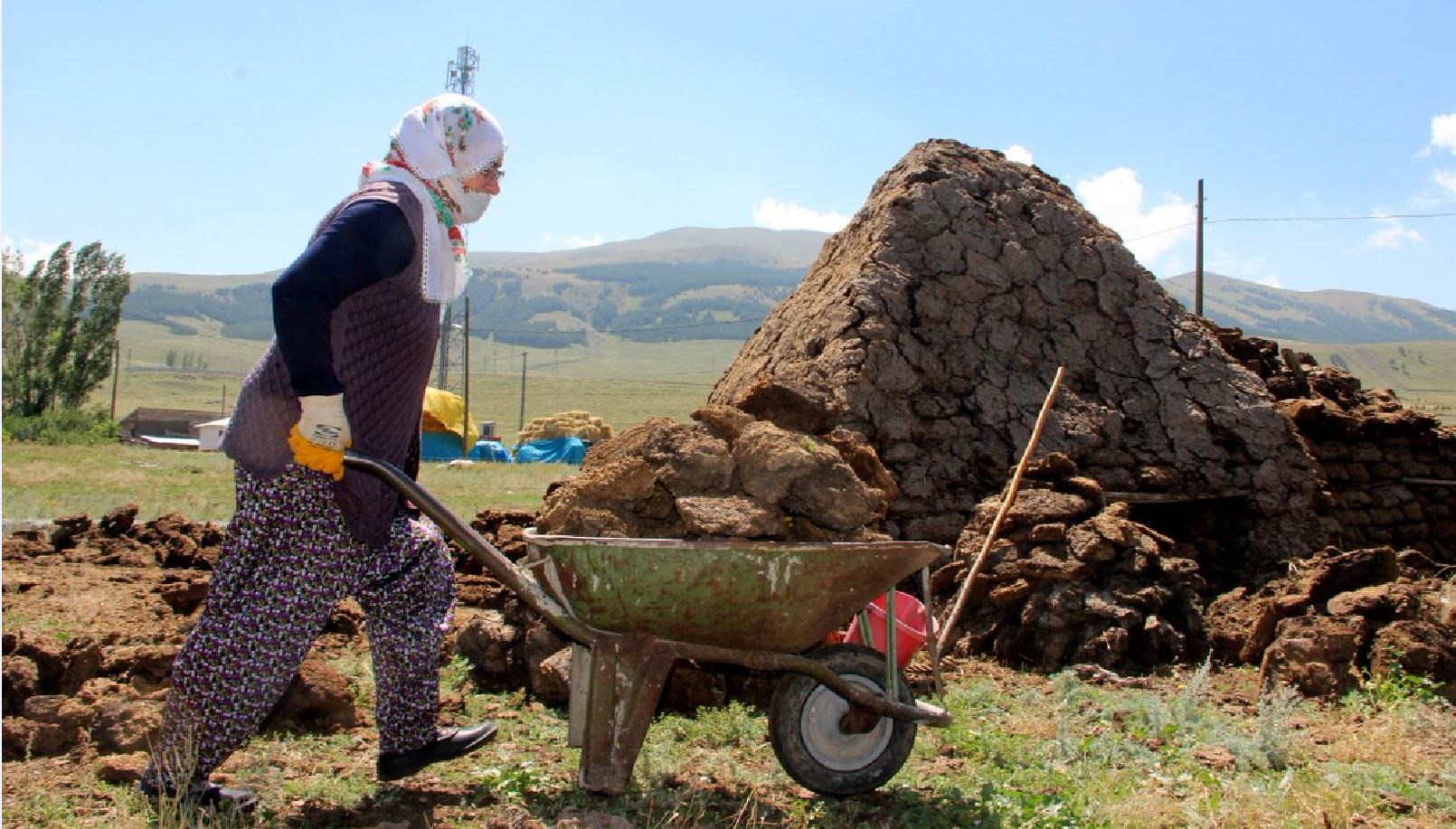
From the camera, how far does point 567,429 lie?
1357 inches

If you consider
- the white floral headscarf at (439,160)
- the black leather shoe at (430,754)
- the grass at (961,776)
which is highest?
the white floral headscarf at (439,160)

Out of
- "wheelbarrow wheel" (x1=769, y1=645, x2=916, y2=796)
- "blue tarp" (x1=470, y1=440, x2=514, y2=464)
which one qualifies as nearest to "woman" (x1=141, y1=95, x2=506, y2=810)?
"wheelbarrow wheel" (x1=769, y1=645, x2=916, y2=796)

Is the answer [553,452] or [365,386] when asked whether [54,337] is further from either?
[365,386]

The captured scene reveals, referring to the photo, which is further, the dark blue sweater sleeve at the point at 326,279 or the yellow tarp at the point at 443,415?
the yellow tarp at the point at 443,415

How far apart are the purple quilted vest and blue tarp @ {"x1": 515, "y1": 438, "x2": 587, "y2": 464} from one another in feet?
83.4

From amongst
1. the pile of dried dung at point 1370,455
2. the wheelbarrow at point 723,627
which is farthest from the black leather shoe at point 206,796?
the pile of dried dung at point 1370,455

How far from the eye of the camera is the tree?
108 ft

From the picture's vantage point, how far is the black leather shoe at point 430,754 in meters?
3.25

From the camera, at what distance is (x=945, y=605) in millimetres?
5965

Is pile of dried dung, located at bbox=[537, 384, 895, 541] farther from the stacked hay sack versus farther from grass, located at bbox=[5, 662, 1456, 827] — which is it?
the stacked hay sack

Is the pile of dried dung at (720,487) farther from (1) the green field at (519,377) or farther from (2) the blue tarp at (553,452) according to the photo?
(1) the green field at (519,377)

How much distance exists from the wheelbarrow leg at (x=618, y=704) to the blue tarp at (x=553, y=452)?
25.5m

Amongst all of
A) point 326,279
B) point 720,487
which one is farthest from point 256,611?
point 720,487

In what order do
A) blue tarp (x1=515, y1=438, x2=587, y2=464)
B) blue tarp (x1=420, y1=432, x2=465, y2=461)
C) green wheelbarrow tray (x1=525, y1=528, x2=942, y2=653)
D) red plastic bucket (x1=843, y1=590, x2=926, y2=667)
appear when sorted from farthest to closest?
blue tarp (x1=515, y1=438, x2=587, y2=464) → blue tarp (x1=420, y1=432, x2=465, y2=461) → red plastic bucket (x1=843, y1=590, x2=926, y2=667) → green wheelbarrow tray (x1=525, y1=528, x2=942, y2=653)
